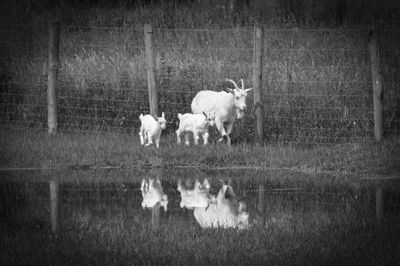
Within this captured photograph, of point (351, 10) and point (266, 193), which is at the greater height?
point (351, 10)

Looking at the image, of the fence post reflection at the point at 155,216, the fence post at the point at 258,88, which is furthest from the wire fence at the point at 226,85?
the fence post reflection at the point at 155,216

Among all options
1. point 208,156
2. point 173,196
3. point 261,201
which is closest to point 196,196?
point 173,196

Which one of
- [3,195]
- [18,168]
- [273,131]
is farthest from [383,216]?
[273,131]

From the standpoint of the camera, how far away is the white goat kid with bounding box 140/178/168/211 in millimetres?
10828

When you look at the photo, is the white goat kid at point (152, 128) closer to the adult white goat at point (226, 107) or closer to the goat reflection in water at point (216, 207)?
the adult white goat at point (226, 107)

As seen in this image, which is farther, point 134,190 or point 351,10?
point 351,10

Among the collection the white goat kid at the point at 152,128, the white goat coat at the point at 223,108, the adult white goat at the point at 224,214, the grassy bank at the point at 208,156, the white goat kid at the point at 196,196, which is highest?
the white goat coat at the point at 223,108

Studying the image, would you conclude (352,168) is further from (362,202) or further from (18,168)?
(18,168)

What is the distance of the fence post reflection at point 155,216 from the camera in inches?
372

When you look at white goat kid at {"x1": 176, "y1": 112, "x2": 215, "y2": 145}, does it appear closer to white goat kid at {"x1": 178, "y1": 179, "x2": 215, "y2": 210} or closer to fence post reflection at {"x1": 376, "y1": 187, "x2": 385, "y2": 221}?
white goat kid at {"x1": 178, "y1": 179, "x2": 215, "y2": 210}

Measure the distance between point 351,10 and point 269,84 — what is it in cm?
1278

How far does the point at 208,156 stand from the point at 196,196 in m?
3.33

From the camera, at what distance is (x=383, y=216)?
9906 millimetres

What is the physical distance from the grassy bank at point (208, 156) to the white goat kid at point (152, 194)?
1.77 meters
